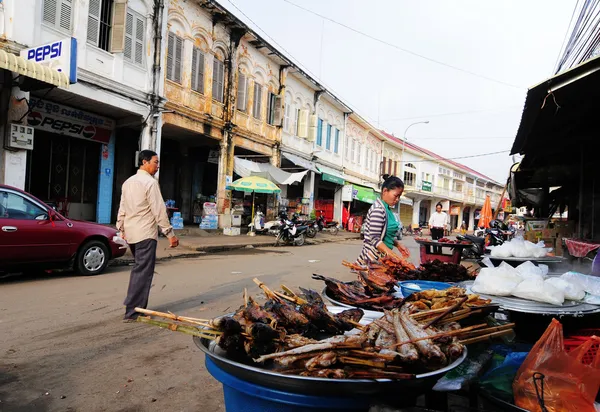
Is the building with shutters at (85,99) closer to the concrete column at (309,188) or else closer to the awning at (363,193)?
the concrete column at (309,188)

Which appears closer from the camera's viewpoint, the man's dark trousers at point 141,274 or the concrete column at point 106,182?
the man's dark trousers at point 141,274

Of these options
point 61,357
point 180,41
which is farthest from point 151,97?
point 61,357

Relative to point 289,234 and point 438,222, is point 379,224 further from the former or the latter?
point 289,234

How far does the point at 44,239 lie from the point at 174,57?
992 cm

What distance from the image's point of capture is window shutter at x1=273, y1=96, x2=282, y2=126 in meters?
21.2

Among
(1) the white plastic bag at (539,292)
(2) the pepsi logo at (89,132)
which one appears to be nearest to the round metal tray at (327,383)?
(1) the white plastic bag at (539,292)

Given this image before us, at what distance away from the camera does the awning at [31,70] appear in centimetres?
805

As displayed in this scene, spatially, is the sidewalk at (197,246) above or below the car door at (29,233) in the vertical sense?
below

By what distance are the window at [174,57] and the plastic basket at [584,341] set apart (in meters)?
15.0

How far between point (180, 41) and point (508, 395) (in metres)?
16.1

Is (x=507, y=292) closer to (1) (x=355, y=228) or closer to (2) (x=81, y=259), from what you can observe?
(2) (x=81, y=259)

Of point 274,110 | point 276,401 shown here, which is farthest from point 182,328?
point 274,110

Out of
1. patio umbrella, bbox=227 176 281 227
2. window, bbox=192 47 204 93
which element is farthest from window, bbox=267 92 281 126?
patio umbrella, bbox=227 176 281 227

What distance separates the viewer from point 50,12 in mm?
10617
